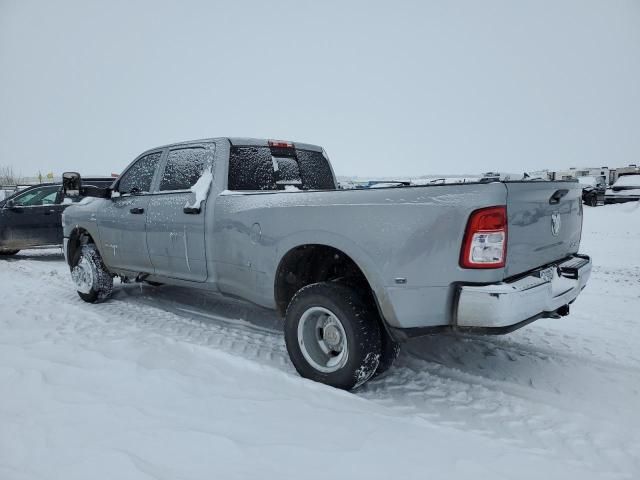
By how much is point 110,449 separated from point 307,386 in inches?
50.3

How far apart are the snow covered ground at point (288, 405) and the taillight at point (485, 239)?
39.7 inches

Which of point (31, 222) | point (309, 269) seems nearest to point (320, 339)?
point (309, 269)

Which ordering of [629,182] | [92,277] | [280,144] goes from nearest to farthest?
[280,144] < [92,277] < [629,182]

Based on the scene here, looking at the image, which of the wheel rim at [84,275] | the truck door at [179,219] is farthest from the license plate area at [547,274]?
the wheel rim at [84,275]

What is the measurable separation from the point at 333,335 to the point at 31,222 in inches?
334

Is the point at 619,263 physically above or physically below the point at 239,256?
below

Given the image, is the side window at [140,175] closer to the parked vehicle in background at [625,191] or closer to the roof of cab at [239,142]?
the roof of cab at [239,142]

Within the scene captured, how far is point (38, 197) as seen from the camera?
9.37m

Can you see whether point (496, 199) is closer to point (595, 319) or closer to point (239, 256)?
point (239, 256)

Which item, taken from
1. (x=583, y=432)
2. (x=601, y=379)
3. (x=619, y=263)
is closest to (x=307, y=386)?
(x=583, y=432)

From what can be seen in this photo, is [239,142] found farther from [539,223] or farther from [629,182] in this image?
[629,182]

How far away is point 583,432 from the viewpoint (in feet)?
8.55

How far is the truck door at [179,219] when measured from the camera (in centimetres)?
411

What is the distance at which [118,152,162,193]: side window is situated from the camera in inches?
192
